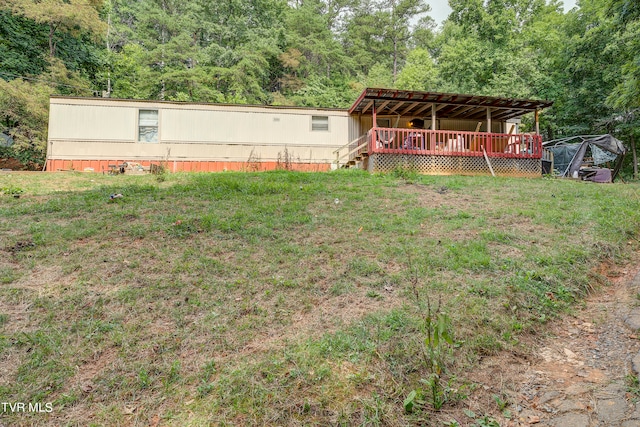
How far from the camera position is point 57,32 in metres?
17.8

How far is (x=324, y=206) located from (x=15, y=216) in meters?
4.99

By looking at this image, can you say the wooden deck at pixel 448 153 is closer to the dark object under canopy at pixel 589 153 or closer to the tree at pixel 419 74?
the dark object under canopy at pixel 589 153

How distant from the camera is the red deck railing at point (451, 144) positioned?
10.6m

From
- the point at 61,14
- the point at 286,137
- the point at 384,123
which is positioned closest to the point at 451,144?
the point at 384,123

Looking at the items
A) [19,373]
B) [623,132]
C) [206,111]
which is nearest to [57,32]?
[206,111]

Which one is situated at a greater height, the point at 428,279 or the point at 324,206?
the point at 324,206

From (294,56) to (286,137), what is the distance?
46.0 feet

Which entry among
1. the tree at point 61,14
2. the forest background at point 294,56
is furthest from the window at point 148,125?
the tree at point 61,14

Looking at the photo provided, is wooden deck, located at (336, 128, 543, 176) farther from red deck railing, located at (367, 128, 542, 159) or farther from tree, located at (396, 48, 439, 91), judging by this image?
tree, located at (396, 48, 439, 91)

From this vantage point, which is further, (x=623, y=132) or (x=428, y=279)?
(x=623, y=132)

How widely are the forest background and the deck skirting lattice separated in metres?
3.58

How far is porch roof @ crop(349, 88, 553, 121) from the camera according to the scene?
35.4 ft

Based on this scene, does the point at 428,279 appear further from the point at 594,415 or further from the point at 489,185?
the point at 489,185

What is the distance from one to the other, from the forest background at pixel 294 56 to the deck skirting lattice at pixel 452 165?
3578mm
